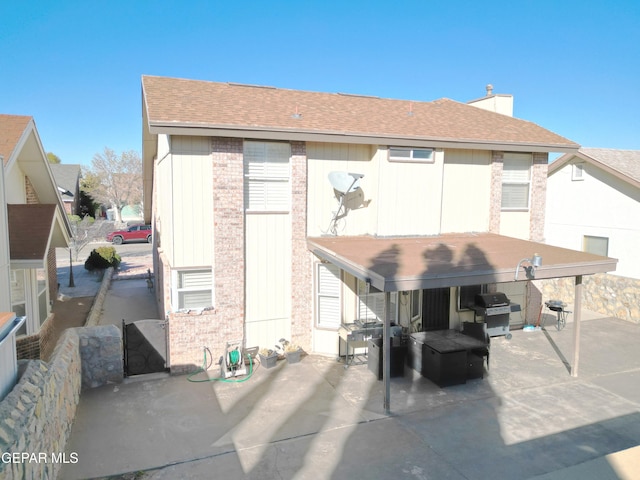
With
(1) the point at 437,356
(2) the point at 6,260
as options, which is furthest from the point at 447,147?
(2) the point at 6,260

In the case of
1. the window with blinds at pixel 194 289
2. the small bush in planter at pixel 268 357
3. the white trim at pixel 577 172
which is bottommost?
the small bush in planter at pixel 268 357

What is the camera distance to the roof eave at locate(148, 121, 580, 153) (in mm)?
9328

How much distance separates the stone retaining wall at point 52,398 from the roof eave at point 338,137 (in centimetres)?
463

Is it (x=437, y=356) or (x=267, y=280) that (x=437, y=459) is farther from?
(x=267, y=280)

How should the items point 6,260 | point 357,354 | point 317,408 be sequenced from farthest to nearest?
point 357,354
point 317,408
point 6,260

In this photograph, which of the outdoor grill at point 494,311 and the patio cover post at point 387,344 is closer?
the patio cover post at point 387,344

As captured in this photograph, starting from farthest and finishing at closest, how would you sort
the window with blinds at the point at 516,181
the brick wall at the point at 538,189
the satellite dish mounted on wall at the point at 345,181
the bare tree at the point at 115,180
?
the bare tree at the point at 115,180 < the brick wall at the point at 538,189 < the window with blinds at the point at 516,181 < the satellite dish mounted on wall at the point at 345,181

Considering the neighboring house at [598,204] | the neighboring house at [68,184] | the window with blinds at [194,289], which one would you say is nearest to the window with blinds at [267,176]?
the window with blinds at [194,289]

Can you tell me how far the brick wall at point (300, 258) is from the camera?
1070 cm

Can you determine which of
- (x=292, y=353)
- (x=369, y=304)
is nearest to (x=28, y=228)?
(x=292, y=353)

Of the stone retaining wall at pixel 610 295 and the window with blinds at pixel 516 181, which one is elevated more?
the window with blinds at pixel 516 181

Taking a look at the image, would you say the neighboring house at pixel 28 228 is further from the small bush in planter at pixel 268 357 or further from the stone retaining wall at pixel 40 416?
the small bush in planter at pixel 268 357

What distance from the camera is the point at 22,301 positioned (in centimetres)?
1037

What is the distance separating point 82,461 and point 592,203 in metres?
19.1
